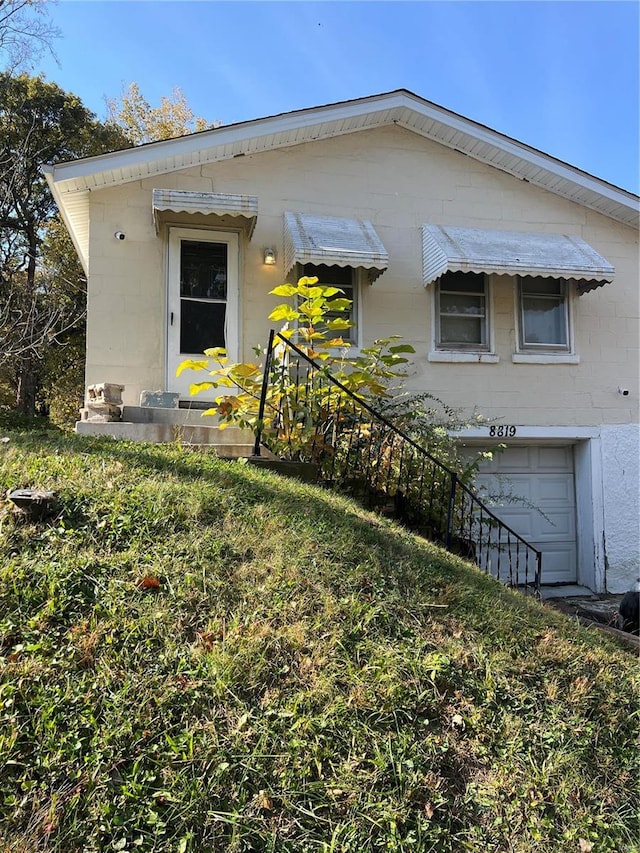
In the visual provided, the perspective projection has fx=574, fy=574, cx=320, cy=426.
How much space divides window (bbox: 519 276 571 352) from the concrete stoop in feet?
15.9

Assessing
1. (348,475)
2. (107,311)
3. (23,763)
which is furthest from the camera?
(107,311)

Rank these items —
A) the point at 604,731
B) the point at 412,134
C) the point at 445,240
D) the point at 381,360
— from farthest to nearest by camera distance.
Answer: the point at 412,134 → the point at 445,240 → the point at 381,360 → the point at 604,731

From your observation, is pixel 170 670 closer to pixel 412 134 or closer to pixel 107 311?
pixel 107 311

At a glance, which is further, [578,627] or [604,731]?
[578,627]

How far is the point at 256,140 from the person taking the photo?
7.76m

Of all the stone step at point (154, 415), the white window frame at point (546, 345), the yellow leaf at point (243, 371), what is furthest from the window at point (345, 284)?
the stone step at point (154, 415)

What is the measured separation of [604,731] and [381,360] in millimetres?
4639

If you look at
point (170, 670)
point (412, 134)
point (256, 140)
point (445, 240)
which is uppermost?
point (412, 134)

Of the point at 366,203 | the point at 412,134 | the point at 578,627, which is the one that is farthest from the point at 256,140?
the point at 578,627

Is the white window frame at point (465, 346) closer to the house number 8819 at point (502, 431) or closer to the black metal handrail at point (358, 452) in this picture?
the house number 8819 at point (502, 431)

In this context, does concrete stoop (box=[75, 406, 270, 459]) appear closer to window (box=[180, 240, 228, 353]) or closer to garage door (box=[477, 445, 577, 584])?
window (box=[180, 240, 228, 353])

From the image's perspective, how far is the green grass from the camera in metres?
1.98

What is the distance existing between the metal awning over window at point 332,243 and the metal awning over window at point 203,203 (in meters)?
0.65

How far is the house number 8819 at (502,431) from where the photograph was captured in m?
8.17
